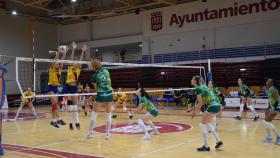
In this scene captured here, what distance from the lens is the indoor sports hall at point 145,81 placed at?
8289 millimetres

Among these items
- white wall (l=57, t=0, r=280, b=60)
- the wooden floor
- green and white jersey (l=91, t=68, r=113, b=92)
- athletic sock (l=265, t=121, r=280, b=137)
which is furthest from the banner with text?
green and white jersey (l=91, t=68, r=113, b=92)

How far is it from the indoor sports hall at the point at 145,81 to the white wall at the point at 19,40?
9 centimetres

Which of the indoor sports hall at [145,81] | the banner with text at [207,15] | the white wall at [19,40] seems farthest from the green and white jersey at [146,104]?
the white wall at [19,40]

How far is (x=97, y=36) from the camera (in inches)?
1264

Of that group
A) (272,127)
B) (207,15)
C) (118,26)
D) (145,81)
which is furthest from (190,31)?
(272,127)

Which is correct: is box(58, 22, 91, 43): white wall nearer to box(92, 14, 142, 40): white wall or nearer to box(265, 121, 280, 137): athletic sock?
box(92, 14, 142, 40): white wall

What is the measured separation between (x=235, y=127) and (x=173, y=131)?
2417 millimetres

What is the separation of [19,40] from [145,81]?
12.5 m

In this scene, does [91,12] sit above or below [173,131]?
above

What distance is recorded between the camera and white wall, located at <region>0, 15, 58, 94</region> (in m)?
28.7

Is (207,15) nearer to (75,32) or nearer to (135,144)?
(75,32)

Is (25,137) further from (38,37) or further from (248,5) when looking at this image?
(38,37)

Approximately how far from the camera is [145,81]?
26.8 metres

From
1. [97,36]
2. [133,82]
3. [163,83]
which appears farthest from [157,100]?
[97,36]
